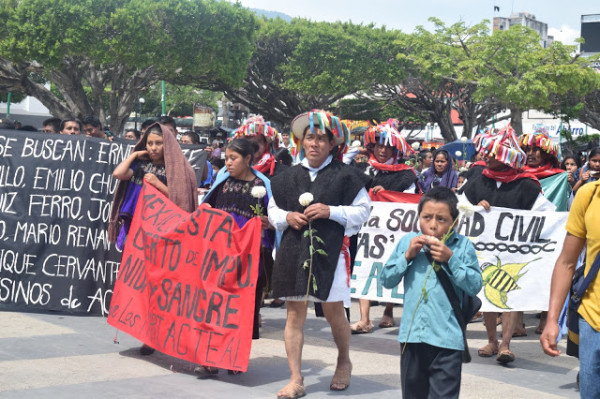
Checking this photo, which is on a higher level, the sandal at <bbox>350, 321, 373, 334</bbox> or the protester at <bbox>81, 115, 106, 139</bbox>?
the protester at <bbox>81, 115, 106, 139</bbox>

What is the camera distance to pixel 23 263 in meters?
8.08

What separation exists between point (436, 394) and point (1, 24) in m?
26.7

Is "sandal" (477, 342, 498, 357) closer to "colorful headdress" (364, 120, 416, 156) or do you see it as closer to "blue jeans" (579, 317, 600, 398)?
"colorful headdress" (364, 120, 416, 156)

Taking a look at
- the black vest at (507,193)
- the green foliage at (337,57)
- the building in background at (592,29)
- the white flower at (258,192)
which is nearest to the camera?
the white flower at (258,192)

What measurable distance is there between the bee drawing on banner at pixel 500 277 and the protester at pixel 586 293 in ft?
13.2

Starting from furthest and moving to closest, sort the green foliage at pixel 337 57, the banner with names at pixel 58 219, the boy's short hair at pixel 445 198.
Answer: the green foliage at pixel 337 57 → the banner with names at pixel 58 219 → the boy's short hair at pixel 445 198

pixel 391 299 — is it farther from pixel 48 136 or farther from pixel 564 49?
pixel 564 49

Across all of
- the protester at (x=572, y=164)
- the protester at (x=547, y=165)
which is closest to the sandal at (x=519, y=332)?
the protester at (x=547, y=165)

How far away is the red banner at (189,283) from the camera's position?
19.3 ft

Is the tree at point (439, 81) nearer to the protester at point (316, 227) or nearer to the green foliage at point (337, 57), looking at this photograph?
the green foliage at point (337, 57)

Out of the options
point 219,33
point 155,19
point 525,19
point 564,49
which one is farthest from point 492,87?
point 525,19

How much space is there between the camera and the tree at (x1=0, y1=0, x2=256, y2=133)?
28172mm

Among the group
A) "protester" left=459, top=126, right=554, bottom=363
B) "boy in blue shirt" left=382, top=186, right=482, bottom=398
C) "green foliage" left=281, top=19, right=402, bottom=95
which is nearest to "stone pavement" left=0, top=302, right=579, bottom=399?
"protester" left=459, top=126, right=554, bottom=363

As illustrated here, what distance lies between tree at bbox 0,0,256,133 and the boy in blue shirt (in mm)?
25373
